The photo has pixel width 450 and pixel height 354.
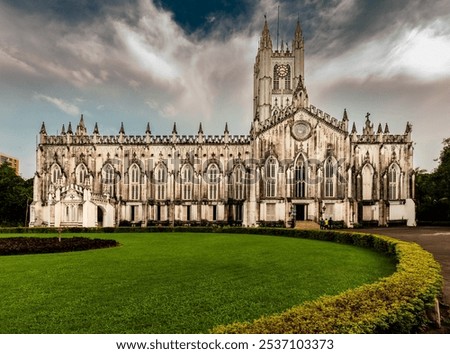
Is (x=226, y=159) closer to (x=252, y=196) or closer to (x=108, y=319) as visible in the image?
(x=252, y=196)

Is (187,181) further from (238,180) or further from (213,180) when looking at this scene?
(238,180)

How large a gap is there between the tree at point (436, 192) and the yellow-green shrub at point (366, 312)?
41.1m

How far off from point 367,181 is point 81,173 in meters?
42.4

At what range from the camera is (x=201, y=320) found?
7523mm

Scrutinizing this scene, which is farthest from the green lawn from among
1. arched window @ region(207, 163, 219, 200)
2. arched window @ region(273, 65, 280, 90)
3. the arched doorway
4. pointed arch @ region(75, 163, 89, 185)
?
arched window @ region(273, 65, 280, 90)

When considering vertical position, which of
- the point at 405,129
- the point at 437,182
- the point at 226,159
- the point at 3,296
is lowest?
the point at 3,296

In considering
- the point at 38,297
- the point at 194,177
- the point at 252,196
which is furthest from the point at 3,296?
the point at 194,177

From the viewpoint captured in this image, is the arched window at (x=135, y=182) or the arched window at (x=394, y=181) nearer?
the arched window at (x=394, y=181)

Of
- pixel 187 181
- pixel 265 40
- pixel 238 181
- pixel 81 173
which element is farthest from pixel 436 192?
pixel 81 173

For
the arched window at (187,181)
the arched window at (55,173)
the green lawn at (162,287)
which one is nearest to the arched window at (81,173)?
the arched window at (55,173)

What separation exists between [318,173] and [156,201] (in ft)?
78.2

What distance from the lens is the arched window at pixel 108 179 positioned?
49.8 metres

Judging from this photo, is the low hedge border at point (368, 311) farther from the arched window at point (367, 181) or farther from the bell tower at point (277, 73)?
the bell tower at point (277, 73)

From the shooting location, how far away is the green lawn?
762cm
